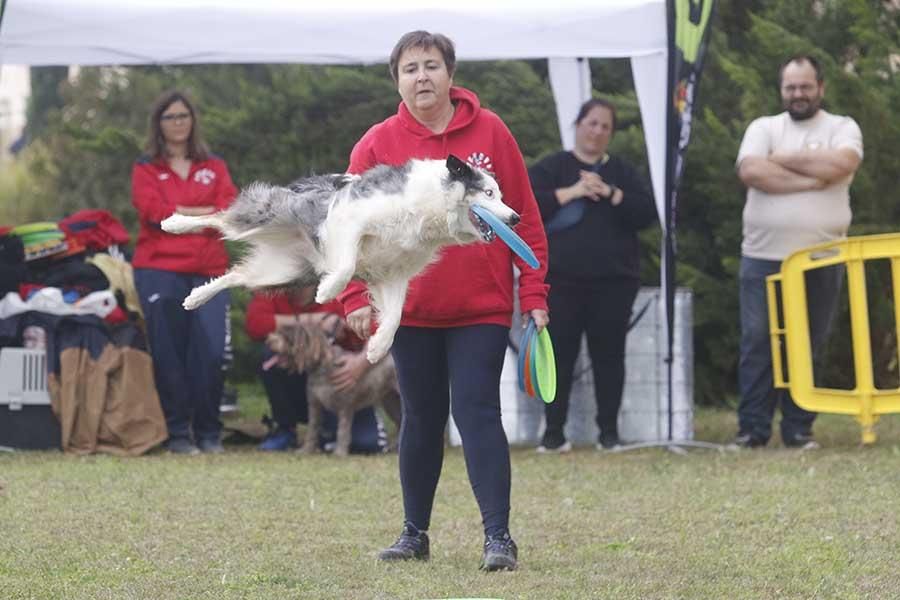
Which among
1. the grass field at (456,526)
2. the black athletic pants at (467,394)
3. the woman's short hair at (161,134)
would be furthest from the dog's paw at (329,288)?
the woman's short hair at (161,134)

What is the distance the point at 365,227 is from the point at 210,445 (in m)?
5.08

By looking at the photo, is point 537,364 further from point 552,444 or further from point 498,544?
point 552,444

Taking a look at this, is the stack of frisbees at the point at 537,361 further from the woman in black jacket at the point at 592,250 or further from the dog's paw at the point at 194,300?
the woman in black jacket at the point at 592,250

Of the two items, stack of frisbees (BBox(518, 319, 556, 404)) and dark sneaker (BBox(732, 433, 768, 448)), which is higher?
stack of frisbees (BBox(518, 319, 556, 404))

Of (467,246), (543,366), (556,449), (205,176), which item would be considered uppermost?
(205,176)

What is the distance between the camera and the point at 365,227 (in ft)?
14.7

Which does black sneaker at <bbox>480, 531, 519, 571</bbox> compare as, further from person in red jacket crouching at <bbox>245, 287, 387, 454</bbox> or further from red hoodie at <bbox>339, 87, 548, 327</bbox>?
person in red jacket crouching at <bbox>245, 287, 387, 454</bbox>

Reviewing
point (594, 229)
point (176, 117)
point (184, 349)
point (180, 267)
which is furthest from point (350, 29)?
point (184, 349)

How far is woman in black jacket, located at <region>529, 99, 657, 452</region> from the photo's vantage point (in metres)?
8.98

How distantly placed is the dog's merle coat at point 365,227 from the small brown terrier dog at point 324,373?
4358 millimetres

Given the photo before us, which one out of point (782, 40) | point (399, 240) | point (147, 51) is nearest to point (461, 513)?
point (399, 240)

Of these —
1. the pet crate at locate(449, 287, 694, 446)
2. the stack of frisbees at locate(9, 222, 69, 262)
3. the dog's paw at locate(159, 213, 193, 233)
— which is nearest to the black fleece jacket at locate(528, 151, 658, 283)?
the pet crate at locate(449, 287, 694, 446)

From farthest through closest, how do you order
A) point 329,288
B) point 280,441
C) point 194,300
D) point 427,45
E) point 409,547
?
point 280,441
point 409,547
point 427,45
point 194,300
point 329,288

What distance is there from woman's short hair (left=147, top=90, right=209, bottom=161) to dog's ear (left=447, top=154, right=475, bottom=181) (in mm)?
4819
